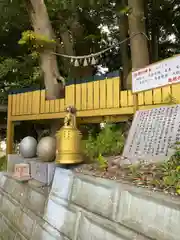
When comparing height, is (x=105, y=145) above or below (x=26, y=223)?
above

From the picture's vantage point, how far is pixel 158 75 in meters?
3.75

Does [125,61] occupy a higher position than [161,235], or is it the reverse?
[125,61]

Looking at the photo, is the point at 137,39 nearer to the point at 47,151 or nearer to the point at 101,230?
the point at 47,151

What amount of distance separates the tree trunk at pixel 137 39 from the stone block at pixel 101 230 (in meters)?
4.08

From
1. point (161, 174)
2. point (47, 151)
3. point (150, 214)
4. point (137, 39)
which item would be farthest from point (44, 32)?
point (150, 214)

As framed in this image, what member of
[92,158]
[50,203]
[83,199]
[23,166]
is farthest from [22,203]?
[83,199]

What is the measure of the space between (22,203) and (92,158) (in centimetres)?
142

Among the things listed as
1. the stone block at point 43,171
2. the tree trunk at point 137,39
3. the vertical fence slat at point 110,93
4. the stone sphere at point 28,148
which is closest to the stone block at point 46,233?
the stone block at point 43,171

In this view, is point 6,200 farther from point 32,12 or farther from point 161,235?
point 32,12

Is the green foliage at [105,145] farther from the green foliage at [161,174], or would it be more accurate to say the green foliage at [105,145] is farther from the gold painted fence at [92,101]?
the green foliage at [161,174]

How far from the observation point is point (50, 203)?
3.54 meters

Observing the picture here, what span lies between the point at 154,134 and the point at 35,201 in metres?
2.05

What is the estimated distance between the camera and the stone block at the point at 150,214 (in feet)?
6.17

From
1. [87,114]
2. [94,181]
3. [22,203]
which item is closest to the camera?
[94,181]
